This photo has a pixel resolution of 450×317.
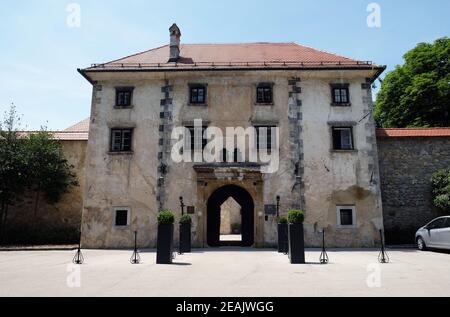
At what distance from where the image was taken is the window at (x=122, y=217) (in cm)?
1766

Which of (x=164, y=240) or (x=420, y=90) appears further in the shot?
(x=420, y=90)

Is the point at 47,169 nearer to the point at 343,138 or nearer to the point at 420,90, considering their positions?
the point at 343,138

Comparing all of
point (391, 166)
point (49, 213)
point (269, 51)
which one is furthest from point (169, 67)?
point (391, 166)

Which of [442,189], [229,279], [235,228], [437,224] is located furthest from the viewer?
[235,228]

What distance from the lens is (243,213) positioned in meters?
18.8

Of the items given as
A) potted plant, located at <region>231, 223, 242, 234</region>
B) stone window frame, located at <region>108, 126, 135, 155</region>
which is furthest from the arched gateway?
potted plant, located at <region>231, 223, 242, 234</region>

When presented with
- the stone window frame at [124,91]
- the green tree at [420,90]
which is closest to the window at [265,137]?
the stone window frame at [124,91]

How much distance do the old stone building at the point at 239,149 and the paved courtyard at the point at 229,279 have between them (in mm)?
6640

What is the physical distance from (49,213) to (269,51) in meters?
16.6

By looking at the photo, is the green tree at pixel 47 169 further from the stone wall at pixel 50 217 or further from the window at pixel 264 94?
the window at pixel 264 94

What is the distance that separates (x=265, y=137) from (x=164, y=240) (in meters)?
8.93

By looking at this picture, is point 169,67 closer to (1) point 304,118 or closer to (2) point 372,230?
(1) point 304,118

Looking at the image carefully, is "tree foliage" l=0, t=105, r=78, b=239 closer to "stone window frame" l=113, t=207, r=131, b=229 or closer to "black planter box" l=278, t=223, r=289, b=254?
"stone window frame" l=113, t=207, r=131, b=229

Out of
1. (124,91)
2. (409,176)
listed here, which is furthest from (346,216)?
(124,91)
